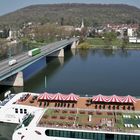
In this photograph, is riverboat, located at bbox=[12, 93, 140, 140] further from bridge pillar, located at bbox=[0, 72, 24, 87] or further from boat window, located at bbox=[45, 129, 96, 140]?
bridge pillar, located at bbox=[0, 72, 24, 87]

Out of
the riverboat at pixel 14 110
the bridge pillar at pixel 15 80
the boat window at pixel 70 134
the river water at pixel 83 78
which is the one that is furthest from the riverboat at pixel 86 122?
the bridge pillar at pixel 15 80

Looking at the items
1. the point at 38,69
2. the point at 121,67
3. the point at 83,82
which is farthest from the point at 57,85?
the point at 121,67

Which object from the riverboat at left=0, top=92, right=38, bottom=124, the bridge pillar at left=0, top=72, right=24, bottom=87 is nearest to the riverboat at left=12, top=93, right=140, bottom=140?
the riverboat at left=0, top=92, right=38, bottom=124

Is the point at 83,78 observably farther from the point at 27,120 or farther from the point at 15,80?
the point at 27,120

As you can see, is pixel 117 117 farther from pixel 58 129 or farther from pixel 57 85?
pixel 57 85

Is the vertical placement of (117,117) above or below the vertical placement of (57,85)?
above

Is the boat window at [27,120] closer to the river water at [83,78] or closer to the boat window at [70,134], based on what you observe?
the boat window at [70,134]
